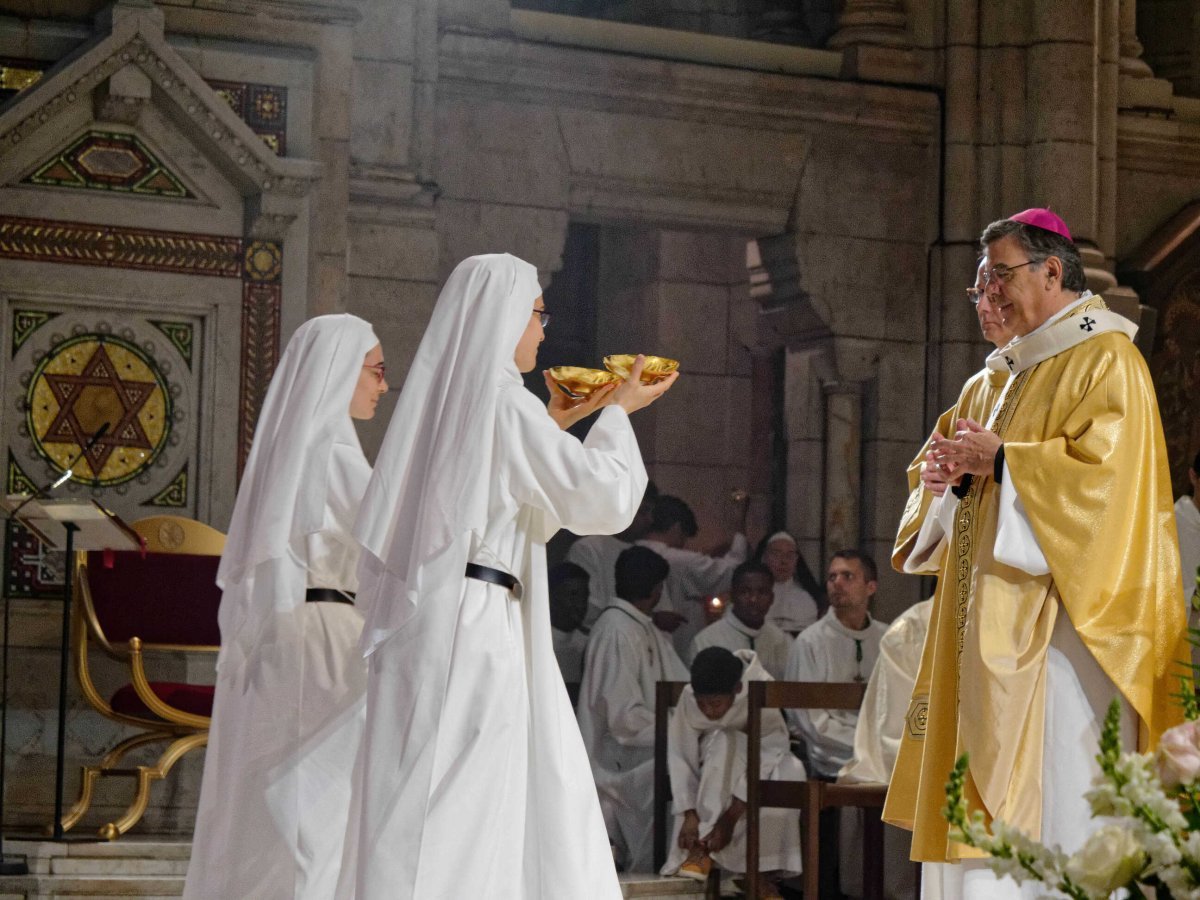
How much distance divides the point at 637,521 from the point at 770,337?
1840 millimetres

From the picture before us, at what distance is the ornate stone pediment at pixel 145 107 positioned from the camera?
905 cm

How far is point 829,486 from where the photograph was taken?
38.5ft

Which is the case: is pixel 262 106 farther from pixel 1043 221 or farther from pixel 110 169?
pixel 1043 221

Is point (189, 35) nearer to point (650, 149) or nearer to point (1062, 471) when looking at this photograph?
point (650, 149)

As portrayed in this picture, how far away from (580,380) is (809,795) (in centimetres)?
267

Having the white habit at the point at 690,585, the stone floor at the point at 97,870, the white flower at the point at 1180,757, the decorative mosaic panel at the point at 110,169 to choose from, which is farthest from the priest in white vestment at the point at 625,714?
the white flower at the point at 1180,757

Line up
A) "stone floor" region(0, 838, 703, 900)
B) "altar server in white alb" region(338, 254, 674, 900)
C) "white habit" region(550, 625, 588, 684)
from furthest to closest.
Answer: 1. "white habit" region(550, 625, 588, 684)
2. "stone floor" region(0, 838, 703, 900)
3. "altar server in white alb" region(338, 254, 674, 900)

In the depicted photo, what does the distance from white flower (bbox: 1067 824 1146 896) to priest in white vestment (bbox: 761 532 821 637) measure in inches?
328

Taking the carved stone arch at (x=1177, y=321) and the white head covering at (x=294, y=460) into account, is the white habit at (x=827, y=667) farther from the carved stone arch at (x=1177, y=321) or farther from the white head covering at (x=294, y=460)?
the carved stone arch at (x=1177, y=321)

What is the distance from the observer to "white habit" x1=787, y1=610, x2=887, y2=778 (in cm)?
898

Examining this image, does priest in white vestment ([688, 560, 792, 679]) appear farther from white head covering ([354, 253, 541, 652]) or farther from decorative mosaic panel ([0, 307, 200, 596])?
white head covering ([354, 253, 541, 652])

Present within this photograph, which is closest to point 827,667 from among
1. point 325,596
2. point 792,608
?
point 792,608

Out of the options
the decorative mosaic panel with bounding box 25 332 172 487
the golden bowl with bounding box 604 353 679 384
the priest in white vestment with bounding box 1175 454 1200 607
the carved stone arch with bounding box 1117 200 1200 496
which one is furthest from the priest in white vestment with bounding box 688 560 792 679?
the golden bowl with bounding box 604 353 679 384

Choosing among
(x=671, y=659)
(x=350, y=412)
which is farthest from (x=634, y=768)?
(x=350, y=412)
